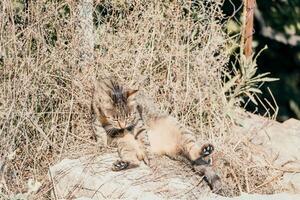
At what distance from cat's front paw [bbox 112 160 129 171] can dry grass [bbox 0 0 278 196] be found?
1.52ft

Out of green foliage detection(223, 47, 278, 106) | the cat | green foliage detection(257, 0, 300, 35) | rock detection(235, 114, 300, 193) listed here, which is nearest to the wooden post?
green foliage detection(223, 47, 278, 106)

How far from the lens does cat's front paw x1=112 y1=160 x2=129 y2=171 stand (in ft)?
17.1

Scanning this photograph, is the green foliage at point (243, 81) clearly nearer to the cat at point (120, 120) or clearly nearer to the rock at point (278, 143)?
the rock at point (278, 143)

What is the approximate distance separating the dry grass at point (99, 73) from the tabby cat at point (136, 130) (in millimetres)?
267

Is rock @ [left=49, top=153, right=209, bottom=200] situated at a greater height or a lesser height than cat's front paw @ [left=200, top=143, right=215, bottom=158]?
lesser

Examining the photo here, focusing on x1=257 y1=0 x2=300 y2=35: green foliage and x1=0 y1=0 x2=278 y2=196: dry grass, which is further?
x1=257 y1=0 x2=300 y2=35: green foliage

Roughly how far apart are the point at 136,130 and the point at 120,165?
0.42 metres

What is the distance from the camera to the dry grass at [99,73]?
5.61 m

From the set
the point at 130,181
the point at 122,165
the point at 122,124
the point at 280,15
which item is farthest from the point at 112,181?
the point at 280,15

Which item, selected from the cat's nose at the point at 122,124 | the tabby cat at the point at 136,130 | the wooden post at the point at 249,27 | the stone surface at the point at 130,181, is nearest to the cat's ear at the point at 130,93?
the tabby cat at the point at 136,130

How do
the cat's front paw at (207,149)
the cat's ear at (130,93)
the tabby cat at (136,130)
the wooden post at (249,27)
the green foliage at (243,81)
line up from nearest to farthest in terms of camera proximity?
the cat's front paw at (207,149), the tabby cat at (136,130), the cat's ear at (130,93), the green foliage at (243,81), the wooden post at (249,27)

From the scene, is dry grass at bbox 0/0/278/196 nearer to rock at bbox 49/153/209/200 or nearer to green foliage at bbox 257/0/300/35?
rock at bbox 49/153/209/200

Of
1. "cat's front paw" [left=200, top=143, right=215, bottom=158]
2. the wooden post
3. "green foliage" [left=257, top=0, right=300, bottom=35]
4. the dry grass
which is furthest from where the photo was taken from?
"green foliage" [left=257, top=0, right=300, bottom=35]

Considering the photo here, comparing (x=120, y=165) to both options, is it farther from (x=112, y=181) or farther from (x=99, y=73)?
(x=99, y=73)
